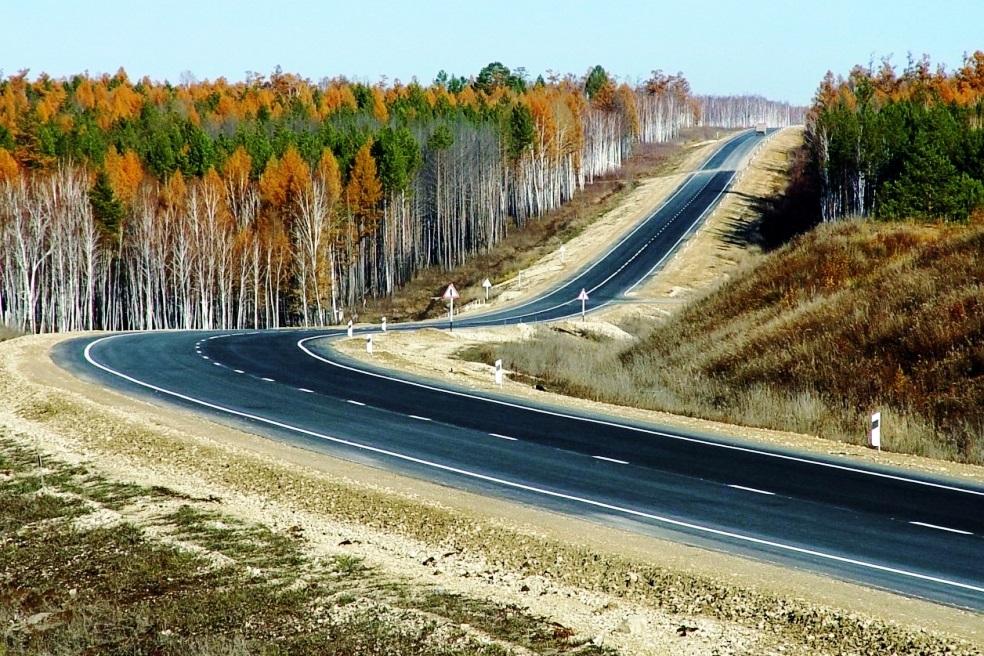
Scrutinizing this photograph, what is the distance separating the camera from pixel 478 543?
42.9 ft

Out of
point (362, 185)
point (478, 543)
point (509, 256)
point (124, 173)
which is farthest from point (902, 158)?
point (478, 543)

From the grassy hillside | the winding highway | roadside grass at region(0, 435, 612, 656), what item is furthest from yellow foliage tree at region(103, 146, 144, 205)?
roadside grass at region(0, 435, 612, 656)

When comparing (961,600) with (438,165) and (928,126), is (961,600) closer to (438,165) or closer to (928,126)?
(928,126)

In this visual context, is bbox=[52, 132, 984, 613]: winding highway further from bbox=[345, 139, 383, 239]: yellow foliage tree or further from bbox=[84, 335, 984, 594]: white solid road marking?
bbox=[345, 139, 383, 239]: yellow foliage tree

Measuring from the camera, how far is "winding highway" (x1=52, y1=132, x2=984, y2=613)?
12828 millimetres

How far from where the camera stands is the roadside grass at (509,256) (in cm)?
7319

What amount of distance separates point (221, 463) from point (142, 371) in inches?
461

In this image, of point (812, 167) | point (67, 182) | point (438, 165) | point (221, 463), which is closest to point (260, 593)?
point (221, 463)

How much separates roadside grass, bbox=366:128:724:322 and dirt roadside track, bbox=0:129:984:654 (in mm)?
47481

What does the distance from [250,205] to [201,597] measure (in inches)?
2535

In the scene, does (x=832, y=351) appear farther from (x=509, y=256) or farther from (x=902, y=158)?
(x=509, y=256)

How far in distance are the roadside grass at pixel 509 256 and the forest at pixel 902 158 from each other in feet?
67.3

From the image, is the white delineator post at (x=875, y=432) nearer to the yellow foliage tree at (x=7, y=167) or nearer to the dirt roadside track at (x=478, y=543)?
the dirt roadside track at (x=478, y=543)

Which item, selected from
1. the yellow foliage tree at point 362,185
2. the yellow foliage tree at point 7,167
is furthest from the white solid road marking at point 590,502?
the yellow foliage tree at point 362,185
